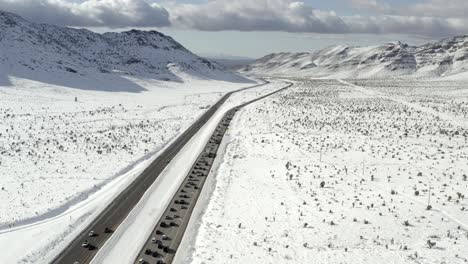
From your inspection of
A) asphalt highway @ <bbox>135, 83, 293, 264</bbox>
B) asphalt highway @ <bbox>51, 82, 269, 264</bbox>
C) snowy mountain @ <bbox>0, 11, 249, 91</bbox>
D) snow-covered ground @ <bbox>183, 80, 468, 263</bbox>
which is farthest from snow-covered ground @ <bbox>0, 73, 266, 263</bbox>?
snowy mountain @ <bbox>0, 11, 249, 91</bbox>

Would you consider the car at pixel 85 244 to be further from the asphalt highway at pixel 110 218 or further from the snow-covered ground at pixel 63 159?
the snow-covered ground at pixel 63 159

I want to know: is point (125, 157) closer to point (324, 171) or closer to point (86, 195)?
point (86, 195)

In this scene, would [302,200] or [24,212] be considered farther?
[302,200]

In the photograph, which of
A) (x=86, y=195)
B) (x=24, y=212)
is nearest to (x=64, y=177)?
(x=86, y=195)

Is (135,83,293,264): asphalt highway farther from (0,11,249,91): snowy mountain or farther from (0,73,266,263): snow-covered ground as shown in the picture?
(0,11,249,91): snowy mountain

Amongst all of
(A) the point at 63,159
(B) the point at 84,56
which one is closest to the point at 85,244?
(A) the point at 63,159

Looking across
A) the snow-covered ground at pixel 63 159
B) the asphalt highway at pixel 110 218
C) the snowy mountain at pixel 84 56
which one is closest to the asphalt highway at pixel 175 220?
the asphalt highway at pixel 110 218

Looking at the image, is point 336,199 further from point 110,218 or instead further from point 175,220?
point 110,218
